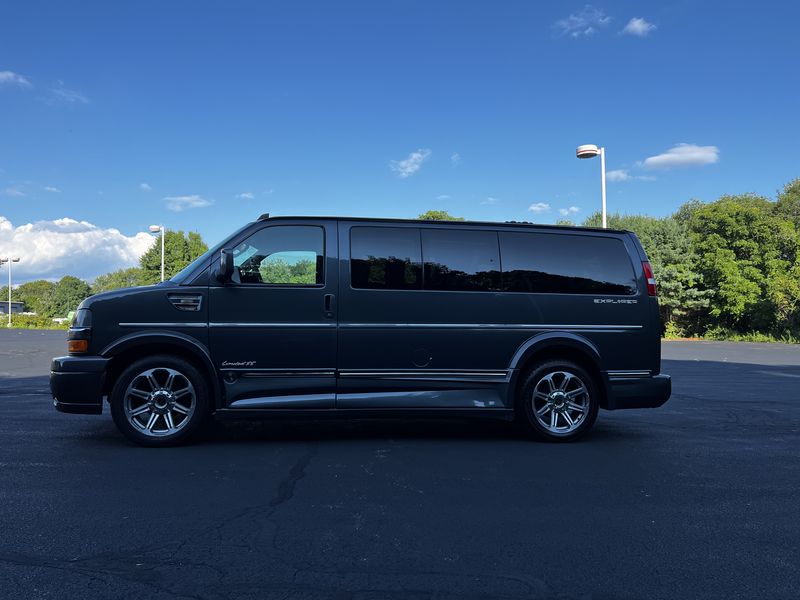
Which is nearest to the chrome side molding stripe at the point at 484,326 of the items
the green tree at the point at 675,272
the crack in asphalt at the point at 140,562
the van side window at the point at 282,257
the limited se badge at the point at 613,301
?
the limited se badge at the point at 613,301

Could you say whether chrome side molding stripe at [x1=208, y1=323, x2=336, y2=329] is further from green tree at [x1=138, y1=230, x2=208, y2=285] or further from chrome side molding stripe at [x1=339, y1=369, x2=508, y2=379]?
green tree at [x1=138, y1=230, x2=208, y2=285]

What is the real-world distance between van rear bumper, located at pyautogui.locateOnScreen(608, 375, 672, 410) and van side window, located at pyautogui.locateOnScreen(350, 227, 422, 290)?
223 centimetres

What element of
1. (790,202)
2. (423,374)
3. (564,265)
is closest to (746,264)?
(790,202)

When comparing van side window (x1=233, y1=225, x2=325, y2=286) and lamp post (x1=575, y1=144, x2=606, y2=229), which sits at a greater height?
lamp post (x1=575, y1=144, x2=606, y2=229)

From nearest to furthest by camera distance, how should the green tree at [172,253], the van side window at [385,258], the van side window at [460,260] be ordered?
the van side window at [385,258] → the van side window at [460,260] → the green tree at [172,253]

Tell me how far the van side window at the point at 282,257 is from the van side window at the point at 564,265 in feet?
6.17

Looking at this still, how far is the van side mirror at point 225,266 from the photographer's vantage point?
5.29 metres

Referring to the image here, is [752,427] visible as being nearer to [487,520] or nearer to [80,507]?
[487,520]

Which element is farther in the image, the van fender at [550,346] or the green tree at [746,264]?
the green tree at [746,264]

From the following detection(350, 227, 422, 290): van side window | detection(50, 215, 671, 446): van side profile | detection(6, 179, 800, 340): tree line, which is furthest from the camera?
detection(6, 179, 800, 340): tree line

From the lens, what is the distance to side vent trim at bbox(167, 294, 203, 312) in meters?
5.36

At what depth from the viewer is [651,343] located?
590 cm

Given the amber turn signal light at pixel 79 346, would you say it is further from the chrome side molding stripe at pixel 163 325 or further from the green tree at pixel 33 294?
the green tree at pixel 33 294

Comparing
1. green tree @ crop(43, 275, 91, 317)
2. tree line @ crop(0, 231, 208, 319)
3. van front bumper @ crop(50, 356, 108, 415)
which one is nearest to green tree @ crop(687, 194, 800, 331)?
van front bumper @ crop(50, 356, 108, 415)
